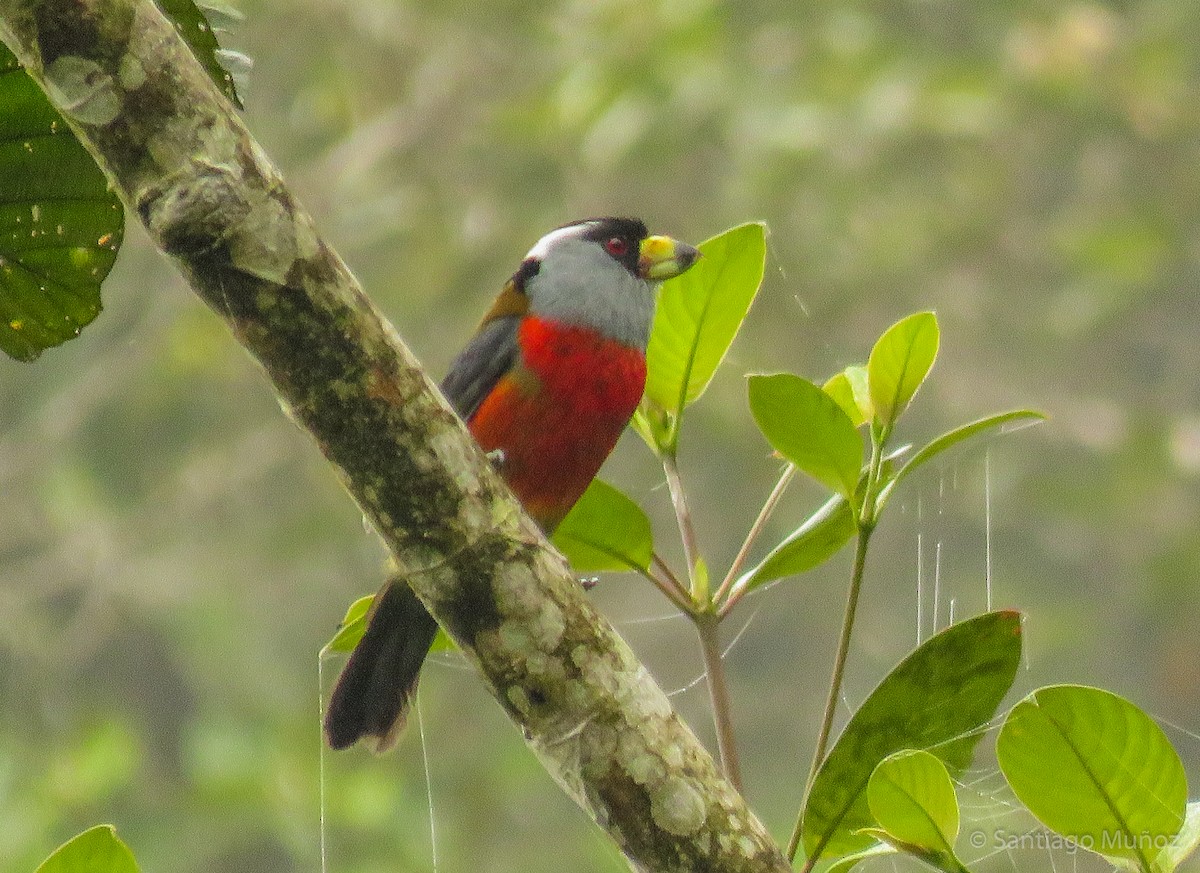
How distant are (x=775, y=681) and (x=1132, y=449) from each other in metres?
1.67

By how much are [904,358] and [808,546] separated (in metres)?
0.21

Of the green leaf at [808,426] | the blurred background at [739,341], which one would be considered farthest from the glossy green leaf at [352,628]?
the blurred background at [739,341]

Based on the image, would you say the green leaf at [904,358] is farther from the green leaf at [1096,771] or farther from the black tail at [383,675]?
the black tail at [383,675]

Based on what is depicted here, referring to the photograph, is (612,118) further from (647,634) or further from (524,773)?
(524,773)

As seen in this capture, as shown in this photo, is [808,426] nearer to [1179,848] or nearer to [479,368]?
[1179,848]

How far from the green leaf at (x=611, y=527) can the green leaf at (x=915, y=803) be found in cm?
39

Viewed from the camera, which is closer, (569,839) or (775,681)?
(569,839)

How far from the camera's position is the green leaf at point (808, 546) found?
139cm

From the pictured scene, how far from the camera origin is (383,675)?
1.92 m

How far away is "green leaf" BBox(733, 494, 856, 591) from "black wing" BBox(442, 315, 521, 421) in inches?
31.1

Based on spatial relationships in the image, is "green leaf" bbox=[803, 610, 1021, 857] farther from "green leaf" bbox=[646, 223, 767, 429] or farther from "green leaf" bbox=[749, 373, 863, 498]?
"green leaf" bbox=[646, 223, 767, 429]

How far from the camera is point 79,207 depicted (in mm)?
1302

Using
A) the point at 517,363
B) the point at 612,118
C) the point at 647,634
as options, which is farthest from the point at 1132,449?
the point at 517,363

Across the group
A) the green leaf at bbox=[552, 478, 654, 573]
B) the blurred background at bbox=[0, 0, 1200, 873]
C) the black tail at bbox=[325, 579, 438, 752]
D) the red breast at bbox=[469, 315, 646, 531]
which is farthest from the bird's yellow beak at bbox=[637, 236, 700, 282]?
the blurred background at bbox=[0, 0, 1200, 873]
